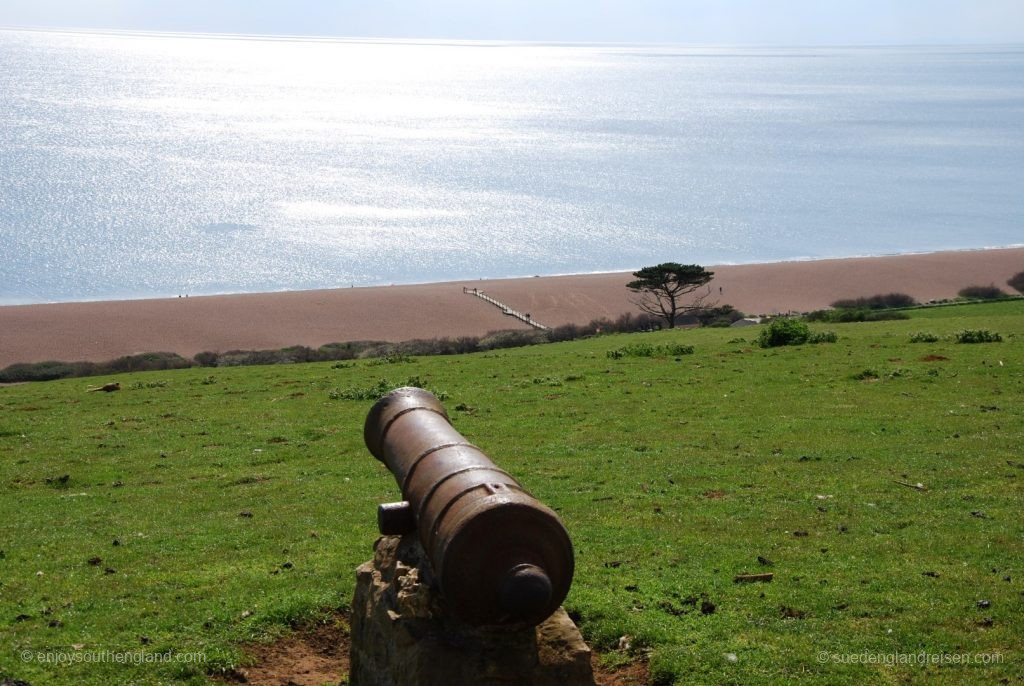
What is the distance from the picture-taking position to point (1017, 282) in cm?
5919

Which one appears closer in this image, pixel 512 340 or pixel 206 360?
pixel 206 360

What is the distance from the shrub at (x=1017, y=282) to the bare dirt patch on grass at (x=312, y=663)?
5647cm

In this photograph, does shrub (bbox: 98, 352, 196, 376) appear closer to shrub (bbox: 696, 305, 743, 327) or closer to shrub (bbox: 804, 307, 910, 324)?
shrub (bbox: 804, 307, 910, 324)

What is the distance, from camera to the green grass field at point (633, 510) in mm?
8906

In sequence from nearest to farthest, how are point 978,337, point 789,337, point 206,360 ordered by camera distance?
point 978,337
point 789,337
point 206,360

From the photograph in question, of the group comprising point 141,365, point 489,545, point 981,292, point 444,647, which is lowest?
point 141,365

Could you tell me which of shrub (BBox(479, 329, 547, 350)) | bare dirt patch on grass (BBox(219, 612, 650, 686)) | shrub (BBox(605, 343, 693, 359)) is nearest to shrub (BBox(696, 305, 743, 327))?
shrub (BBox(479, 329, 547, 350))

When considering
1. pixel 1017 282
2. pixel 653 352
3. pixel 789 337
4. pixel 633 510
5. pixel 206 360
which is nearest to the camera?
pixel 633 510

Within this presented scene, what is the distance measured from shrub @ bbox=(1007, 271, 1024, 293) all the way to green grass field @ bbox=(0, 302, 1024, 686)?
39103 mm

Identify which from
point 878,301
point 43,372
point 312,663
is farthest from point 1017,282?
point 312,663

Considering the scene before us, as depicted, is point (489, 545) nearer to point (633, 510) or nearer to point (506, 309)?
point (633, 510)

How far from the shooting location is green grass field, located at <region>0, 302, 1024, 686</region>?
891 centimetres

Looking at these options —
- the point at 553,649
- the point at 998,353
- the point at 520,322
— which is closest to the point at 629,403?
the point at 998,353

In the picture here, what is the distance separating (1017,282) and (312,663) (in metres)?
59.3
